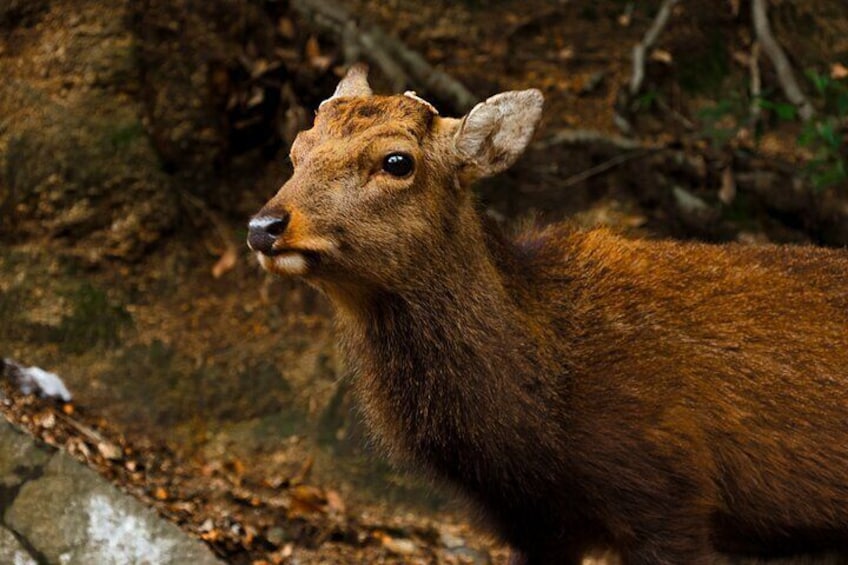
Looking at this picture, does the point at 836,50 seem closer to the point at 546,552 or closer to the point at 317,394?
the point at 317,394

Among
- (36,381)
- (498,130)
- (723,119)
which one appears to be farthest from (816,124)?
(36,381)

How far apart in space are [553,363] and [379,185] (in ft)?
4.00

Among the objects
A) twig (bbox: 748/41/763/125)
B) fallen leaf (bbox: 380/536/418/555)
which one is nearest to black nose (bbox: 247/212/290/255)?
fallen leaf (bbox: 380/536/418/555)

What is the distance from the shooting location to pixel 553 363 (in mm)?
5863

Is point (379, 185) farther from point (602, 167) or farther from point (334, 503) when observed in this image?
point (602, 167)

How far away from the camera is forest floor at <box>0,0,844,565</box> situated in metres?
7.88

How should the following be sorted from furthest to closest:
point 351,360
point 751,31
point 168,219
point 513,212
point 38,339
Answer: point 751,31, point 513,212, point 168,219, point 38,339, point 351,360

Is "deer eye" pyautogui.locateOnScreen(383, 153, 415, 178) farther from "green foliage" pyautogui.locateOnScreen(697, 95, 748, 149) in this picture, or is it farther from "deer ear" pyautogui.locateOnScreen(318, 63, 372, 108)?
"green foliage" pyautogui.locateOnScreen(697, 95, 748, 149)

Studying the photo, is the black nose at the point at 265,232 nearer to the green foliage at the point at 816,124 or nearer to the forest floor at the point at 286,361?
the forest floor at the point at 286,361

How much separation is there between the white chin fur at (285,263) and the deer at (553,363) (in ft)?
0.54

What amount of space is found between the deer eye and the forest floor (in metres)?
2.10

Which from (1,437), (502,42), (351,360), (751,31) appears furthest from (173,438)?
(751,31)

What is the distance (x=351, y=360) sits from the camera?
6.12m

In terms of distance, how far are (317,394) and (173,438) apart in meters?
1.18
